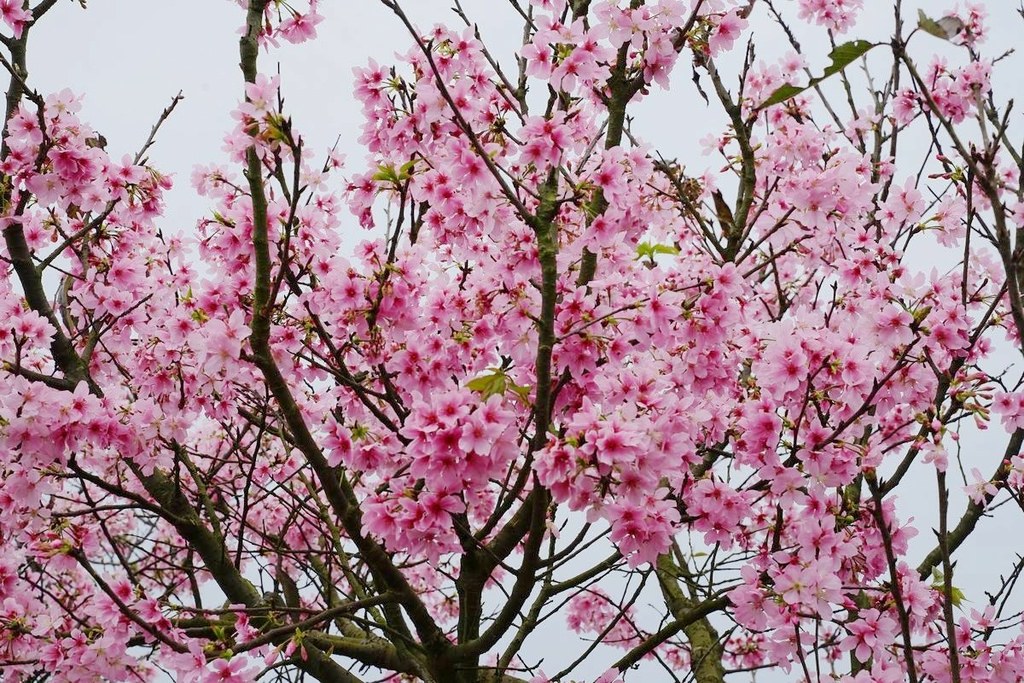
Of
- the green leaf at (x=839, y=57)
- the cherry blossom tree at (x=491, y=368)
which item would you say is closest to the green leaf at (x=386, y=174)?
the cherry blossom tree at (x=491, y=368)

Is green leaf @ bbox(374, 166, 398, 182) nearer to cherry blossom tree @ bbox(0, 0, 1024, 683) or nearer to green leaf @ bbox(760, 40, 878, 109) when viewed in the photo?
cherry blossom tree @ bbox(0, 0, 1024, 683)

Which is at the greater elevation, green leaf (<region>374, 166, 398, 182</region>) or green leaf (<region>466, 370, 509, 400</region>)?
green leaf (<region>374, 166, 398, 182</region>)

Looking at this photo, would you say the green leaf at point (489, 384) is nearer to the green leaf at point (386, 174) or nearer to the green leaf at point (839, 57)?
the green leaf at point (386, 174)

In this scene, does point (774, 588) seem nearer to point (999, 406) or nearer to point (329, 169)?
point (999, 406)

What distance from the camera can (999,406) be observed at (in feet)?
13.7

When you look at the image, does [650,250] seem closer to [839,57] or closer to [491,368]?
[491,368]

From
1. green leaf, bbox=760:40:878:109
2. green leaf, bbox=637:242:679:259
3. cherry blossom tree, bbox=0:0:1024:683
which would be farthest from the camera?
green leaf, bbox=637:242:679:259

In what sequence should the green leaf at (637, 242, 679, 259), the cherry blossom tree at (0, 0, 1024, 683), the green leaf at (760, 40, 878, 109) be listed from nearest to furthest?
the green leaf at (760, 40, 878, 109) → the cherry blossom tree at (0, 0, 1024, 683) → the green leaf at (637, 242, 679, 259)

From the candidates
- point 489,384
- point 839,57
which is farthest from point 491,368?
point 839,57

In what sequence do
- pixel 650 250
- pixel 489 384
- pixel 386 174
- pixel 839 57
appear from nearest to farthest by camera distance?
pixel 839 57
pixel 489 384
pixel 386 174
pixel 650 250

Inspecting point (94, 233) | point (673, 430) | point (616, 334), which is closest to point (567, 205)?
point (616, 334)

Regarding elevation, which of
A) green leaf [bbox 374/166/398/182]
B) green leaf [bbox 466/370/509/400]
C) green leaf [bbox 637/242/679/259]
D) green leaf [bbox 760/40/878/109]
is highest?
green leaf [bbox 637/242/679/259]

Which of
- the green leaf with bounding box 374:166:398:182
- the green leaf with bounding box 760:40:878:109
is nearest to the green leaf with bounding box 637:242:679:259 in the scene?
the green leaf with bounding box 374:166:398:182

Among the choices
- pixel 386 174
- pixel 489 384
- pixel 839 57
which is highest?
pixel 386 174
